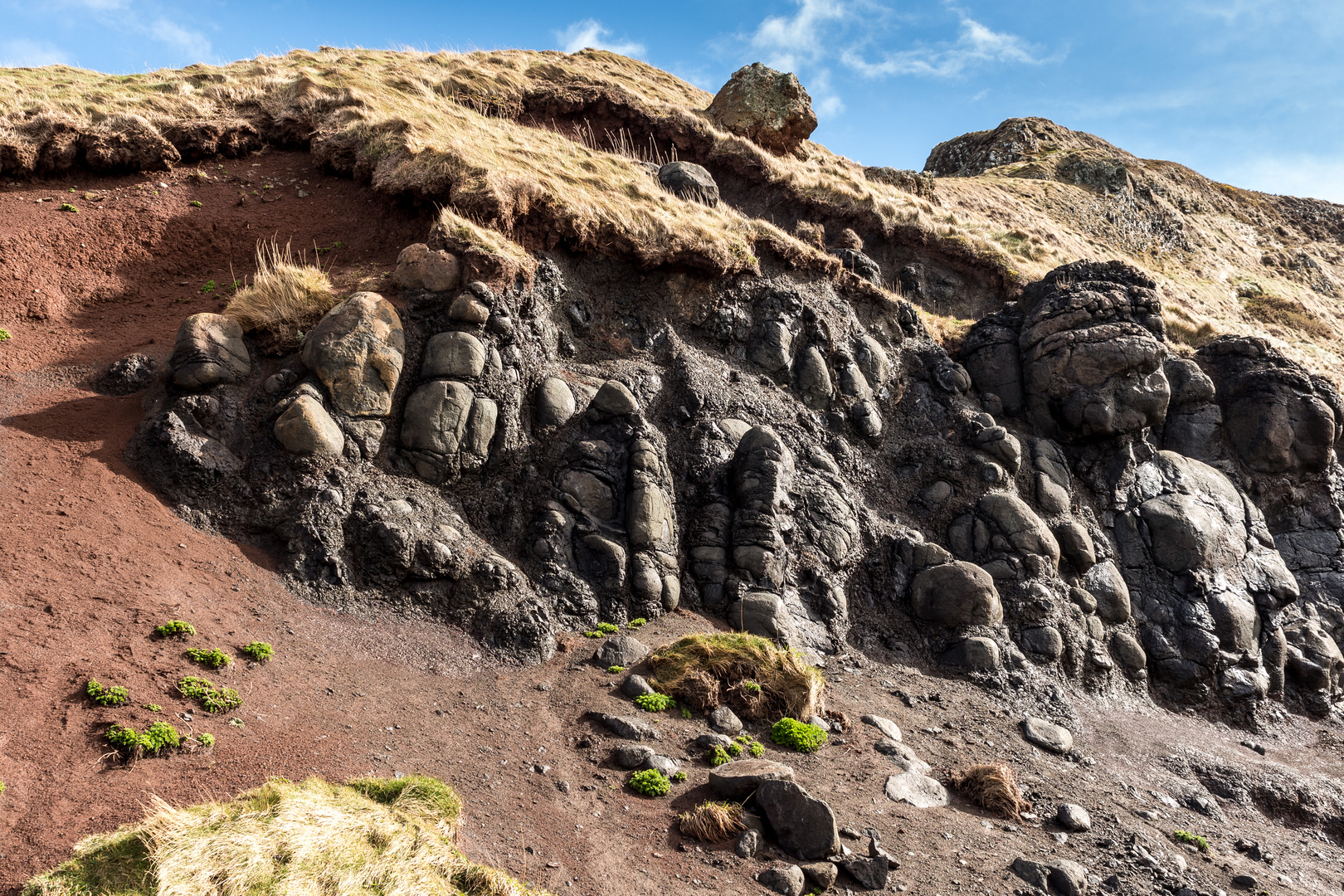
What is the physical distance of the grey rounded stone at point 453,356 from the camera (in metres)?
16.1

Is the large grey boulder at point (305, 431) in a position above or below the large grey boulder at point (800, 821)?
above

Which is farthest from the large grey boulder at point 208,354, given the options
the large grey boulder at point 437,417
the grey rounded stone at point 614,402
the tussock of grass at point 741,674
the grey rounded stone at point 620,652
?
the tussock of grass at point 741,674

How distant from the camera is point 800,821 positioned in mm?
9820

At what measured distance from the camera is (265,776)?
29.5ft

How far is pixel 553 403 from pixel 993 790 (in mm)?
11984

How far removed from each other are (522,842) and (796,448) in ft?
43.2

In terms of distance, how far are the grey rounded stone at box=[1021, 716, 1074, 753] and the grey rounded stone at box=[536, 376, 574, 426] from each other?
12.4 metres

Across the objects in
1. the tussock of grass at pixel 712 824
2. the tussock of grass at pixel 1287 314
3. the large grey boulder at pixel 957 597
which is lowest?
the tussock of grass at pixel 712 824

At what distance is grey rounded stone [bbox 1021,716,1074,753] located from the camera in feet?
49.4

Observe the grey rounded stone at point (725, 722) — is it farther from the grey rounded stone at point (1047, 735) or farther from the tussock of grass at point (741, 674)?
the grey rounded stone at point (1047, 735)

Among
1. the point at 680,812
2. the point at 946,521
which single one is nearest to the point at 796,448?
the point at 946,521

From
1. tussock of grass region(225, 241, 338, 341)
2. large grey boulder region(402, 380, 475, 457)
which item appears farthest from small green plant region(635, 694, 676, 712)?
tussock of grass region(225, 241, 338, 341)

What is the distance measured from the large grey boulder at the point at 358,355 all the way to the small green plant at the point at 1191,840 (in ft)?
56.4

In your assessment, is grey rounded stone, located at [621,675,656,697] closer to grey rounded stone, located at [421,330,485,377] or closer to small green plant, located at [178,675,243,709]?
small green plant, located at [178,675,243,709]
